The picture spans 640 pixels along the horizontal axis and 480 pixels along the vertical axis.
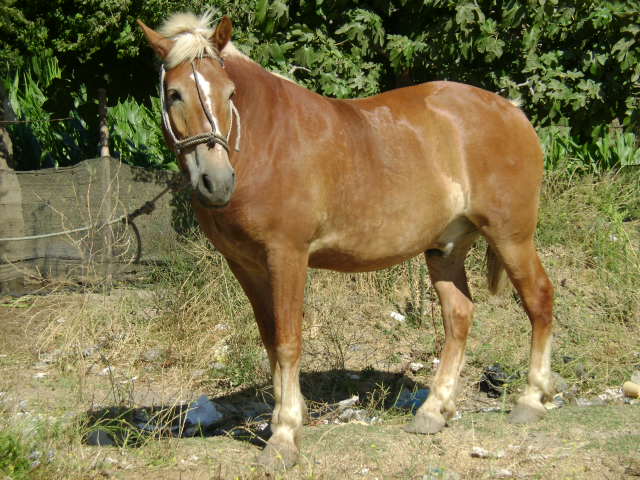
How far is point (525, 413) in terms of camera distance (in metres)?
4.40

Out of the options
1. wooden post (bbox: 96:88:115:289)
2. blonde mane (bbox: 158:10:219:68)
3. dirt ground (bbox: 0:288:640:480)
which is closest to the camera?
blonde mane (bbox: 158:10:219:68)

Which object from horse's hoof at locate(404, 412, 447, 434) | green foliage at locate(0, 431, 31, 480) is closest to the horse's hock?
horse's hoof at locate(404, 412, 447, 434)

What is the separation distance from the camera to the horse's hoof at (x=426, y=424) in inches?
168

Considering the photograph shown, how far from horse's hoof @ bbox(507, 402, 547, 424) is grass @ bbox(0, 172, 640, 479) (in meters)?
0.10

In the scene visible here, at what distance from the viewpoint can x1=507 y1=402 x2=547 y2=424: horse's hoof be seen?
438cm

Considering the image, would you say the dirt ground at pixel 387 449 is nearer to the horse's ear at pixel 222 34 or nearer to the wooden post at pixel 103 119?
the horse's ear at pixel 222 34

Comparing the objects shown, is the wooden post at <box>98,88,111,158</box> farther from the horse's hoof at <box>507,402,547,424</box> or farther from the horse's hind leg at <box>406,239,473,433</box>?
the horse's hoof at <box>507,402,547,424</box>

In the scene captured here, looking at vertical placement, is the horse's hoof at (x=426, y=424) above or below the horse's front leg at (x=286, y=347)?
below

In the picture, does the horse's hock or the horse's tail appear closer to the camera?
the horse's tail

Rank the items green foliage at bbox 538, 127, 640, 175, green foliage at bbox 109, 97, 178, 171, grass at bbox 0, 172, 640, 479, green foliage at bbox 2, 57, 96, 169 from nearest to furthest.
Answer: grass at bbox 0, 172, 640, 479 → green foliage at bbox 538, 127, 640, 175 → green foliage at bbox 2, 57, 96, 169 → green foliage at bbox 109, 97, 178, 171

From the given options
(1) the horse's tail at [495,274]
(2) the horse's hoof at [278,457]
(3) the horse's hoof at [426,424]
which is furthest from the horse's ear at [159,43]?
(3) the horse's hoof at [426,424]

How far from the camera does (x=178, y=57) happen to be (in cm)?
345

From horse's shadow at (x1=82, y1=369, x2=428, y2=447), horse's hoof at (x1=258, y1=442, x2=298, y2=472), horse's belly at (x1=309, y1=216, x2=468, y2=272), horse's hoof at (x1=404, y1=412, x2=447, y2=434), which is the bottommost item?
horse's shadow at (x1=82, y1=369, x2=428, y2=447)

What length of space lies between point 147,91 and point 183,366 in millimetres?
2939
